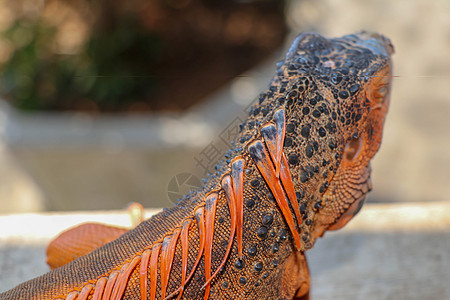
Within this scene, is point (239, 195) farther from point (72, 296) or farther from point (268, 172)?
point (72, 296)

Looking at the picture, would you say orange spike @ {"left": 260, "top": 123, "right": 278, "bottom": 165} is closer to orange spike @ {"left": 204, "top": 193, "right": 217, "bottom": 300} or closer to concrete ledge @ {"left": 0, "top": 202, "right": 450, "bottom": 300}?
orange spike @ {"left": 204, "top": 193, "right": 217, "bottom": 300}

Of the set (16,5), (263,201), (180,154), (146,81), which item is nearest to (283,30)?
(146,81)

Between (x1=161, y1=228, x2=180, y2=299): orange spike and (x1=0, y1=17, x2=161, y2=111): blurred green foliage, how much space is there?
2414 millimetres

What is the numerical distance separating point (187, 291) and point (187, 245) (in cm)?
6

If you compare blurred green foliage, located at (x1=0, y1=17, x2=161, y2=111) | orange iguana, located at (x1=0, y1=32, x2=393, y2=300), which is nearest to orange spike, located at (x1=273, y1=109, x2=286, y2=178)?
orange iguana, located at (x1=0, y1=32, x2=393, y2=300)

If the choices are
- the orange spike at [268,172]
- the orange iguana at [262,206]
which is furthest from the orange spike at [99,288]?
the orange spike at [268,172]

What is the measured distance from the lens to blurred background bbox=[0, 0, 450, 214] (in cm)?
197

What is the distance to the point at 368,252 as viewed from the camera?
3.95 feet

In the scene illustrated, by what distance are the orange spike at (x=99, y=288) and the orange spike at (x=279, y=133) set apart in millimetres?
272

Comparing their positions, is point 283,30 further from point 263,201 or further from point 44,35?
point 263,201

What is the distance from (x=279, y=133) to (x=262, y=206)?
10cm

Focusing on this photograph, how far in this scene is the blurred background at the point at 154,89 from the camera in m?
1.97

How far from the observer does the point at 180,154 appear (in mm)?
2461

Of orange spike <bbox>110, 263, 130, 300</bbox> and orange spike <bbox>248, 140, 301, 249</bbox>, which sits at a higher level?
orange spike <bbox>248, 140, 301, 249</bbox>
